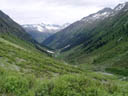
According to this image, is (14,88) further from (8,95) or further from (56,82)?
(56,82)

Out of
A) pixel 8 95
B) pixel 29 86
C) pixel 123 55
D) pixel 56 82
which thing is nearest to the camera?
pixel 8 95

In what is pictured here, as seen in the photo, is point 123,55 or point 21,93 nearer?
point 21,93

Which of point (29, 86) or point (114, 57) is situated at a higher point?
point (114, 57)

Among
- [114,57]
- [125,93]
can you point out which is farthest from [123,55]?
[125,93]

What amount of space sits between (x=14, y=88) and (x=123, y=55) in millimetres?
184795

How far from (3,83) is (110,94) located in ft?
18.6

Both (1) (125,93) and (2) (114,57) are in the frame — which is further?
(2) (114,57)

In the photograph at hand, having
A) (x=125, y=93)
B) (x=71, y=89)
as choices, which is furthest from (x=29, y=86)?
(x=125, y=93)

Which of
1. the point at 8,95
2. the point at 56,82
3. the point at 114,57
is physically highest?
the point at 114,57

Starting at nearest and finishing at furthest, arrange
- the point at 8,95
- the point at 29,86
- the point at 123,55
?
the point at 8,95 < the point at 29,86 < the point at 123,55

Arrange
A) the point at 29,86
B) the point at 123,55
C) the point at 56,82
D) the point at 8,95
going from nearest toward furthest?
the point at 8,95 < the point at 56,82 < the point at 29,86 < the point at 123,55

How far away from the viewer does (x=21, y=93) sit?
1028 cm

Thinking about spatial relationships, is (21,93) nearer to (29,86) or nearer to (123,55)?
(29,86)

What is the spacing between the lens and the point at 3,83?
10594 millimetres
